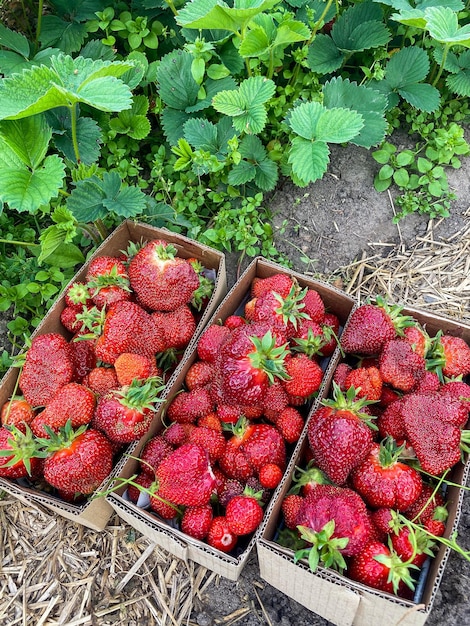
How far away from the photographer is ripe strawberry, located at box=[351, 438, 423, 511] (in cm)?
130

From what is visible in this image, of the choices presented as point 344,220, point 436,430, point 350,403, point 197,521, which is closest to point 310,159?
point 344,220

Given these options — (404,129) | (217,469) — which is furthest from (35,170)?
(404,129)

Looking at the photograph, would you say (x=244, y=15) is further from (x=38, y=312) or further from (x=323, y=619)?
(x=323, y=619)

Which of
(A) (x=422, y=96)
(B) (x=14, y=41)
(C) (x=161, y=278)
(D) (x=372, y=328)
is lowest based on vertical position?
(D) (x=372, y=328)

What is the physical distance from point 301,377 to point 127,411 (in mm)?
461

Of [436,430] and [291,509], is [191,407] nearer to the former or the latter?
[291,509]

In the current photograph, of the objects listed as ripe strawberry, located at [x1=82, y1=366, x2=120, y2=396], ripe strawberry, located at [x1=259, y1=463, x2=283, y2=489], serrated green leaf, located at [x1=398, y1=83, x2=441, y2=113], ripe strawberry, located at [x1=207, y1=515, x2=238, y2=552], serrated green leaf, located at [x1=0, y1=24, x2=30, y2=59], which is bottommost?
ripe strawberry, located at [x1=207, y1=515, x2=238, y2=552]

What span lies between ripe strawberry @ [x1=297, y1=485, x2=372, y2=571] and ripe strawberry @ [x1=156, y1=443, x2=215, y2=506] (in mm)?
238

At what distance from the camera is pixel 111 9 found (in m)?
2.02

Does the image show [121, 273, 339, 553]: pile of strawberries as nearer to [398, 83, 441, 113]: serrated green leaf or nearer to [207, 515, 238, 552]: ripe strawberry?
[207, 515, 238, 552]: ripe strawberry

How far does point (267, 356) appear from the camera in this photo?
1357 mm

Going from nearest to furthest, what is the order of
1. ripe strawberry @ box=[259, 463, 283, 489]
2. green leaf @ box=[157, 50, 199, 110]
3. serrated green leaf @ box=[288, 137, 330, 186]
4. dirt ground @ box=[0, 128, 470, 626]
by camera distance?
ripe strawberry @ box=[259, 463, 283, 489] → serrated green leaf @ box=[288, 137, 330, 186] → green leaf @ box=[157, 50, 199, 110] → dirt ground @ box=[0, 128, 470, 626]

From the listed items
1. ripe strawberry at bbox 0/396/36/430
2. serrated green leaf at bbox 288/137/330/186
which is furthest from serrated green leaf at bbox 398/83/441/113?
ripe strawberry at bbox 0/396/36/430

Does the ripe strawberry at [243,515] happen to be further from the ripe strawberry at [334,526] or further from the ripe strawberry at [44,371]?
the ripe strawberry at [44,371]
